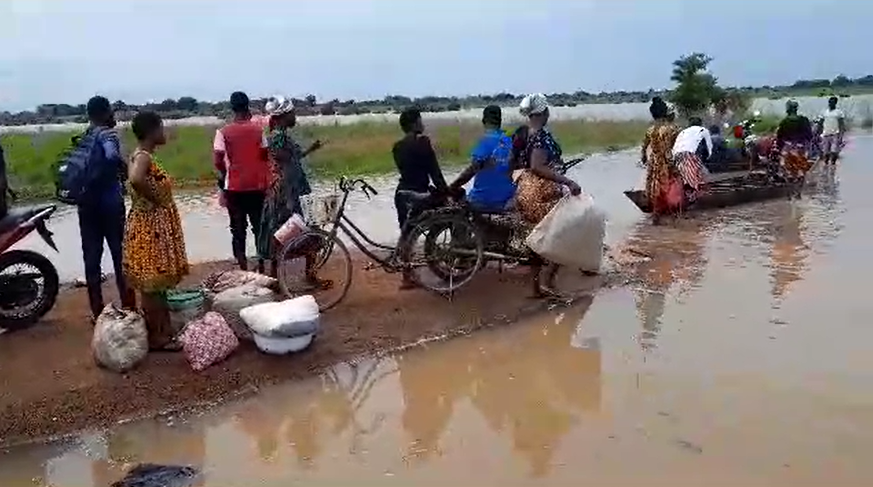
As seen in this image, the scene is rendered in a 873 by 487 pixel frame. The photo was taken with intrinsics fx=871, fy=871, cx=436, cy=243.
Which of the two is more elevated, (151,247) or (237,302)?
(151,247)

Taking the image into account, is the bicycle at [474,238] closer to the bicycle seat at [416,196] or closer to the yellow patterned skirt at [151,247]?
the bicycle seat at [416,196]

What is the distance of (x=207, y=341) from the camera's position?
5934 millimetres

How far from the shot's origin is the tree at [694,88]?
2633 cm

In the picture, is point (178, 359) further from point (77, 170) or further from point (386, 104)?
point (386, 104)

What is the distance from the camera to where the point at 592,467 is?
4645 mm

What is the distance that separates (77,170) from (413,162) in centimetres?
291

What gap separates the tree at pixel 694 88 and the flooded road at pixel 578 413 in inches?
757

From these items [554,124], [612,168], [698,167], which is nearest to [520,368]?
[698,167]

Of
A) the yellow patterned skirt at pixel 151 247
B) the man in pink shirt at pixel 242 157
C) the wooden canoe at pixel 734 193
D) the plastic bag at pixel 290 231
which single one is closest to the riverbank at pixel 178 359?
the yellow patterned skirt at pixel 151 247

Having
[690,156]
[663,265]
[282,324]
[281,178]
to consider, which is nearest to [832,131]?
[690,156]

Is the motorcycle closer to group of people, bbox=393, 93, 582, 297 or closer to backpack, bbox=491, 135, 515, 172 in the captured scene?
group of people, bbox=393, 93, 582, 297

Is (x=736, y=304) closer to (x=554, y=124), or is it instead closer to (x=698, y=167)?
Result: (x=698, y=167)

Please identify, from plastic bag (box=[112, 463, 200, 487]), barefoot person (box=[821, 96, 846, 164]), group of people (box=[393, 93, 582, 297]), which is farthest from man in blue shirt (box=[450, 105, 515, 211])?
barefoot person (box=[821, 96, 846, 164])

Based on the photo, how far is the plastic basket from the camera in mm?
7242
